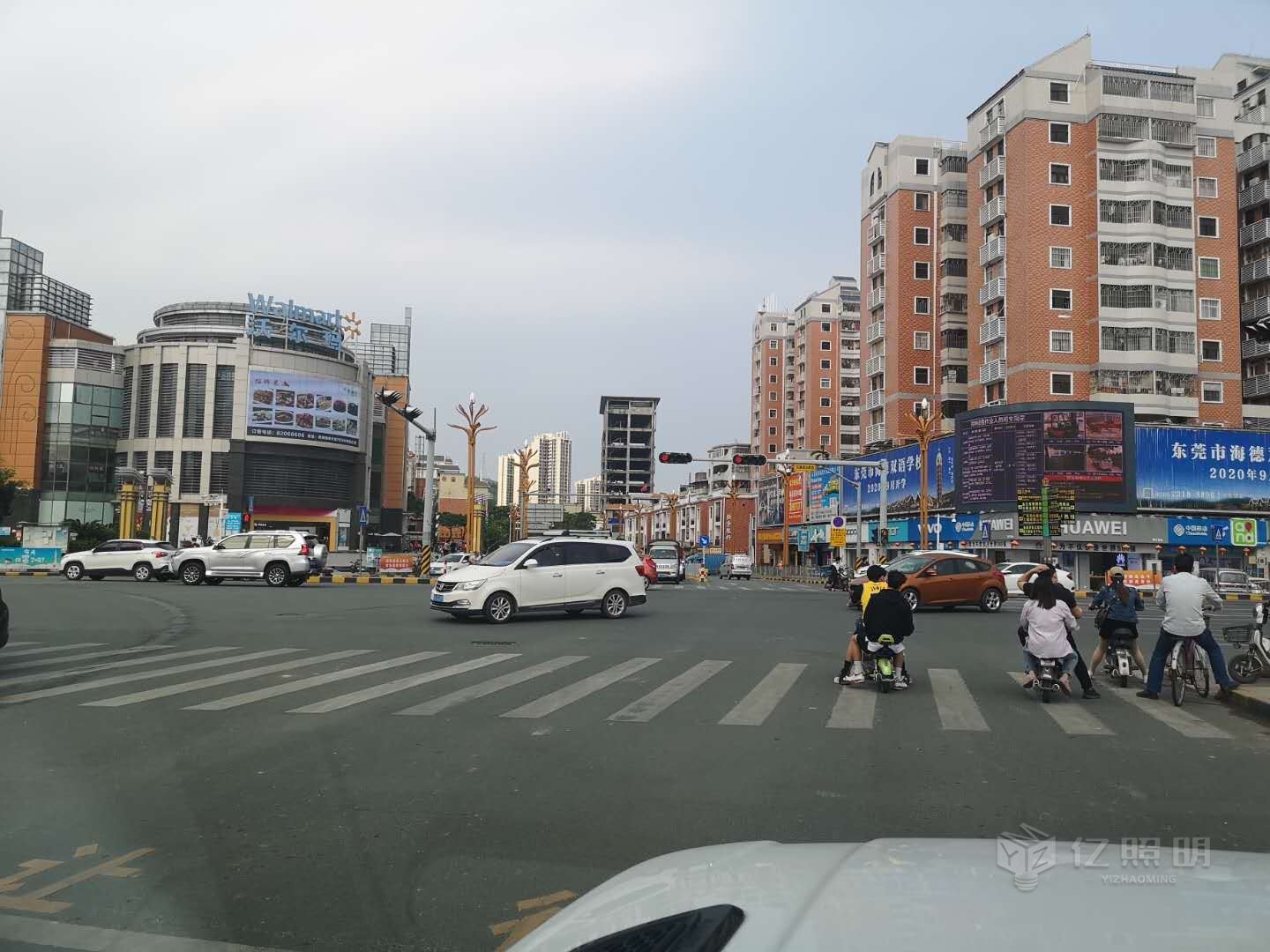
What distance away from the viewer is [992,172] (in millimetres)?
54344

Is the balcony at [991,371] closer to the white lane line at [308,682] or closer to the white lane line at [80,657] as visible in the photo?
the white lane line at [308,682]

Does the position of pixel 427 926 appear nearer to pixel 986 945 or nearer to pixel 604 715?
pixel 986 945

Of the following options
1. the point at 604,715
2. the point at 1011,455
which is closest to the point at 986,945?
the point at 604,715

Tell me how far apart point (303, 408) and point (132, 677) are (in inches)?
2598

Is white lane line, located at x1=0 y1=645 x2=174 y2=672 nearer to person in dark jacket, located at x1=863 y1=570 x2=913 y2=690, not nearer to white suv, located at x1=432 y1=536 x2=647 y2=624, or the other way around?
white suv, located at x1=432 y1=536 x2=647 y2=624

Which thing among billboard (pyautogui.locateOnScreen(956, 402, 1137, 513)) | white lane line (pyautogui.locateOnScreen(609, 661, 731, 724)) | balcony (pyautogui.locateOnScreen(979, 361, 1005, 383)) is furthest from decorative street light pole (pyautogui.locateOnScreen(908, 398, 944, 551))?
white lane line (pyautogui.locateOnScreen(609, 661, 731, 724))

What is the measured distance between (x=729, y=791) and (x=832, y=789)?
2.23ft

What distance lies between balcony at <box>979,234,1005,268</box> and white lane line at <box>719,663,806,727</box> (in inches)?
1865

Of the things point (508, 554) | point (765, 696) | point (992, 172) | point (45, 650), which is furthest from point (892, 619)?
point (992, 172)

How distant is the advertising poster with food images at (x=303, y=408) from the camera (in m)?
70.7

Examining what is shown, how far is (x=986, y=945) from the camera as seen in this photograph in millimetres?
1631

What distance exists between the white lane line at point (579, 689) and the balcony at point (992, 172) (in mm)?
50082

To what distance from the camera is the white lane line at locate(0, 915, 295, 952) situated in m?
3.61

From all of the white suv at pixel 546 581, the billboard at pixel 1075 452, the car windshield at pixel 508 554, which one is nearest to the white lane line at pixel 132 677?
the white suv at pixel 546 581
